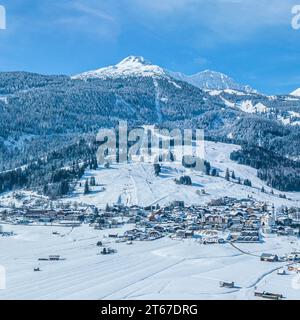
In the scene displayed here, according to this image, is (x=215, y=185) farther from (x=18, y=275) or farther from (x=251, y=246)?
(x=18, y=275)

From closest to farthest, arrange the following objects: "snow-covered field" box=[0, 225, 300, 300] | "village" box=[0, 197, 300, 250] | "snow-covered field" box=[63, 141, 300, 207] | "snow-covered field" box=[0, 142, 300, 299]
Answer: "snow-covered field" box=[0, 225, 300, 300] → "snow-covered field" box=[0, 142, 300, 299] → "village" box=[0, 197, 300, 250] → "snow-covered field" box=[63, 141, 300, 207]

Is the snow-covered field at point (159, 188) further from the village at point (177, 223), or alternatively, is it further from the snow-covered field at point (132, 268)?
the snow-covered field at point (132, 268)

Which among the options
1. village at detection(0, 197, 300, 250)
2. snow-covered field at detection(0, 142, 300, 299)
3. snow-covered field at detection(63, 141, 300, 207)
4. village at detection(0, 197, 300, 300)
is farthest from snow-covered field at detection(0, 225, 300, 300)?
snow-covered field at detection(63, 141, 300, 207)


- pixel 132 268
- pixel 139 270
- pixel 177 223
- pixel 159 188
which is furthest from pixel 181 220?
pixel 139 270

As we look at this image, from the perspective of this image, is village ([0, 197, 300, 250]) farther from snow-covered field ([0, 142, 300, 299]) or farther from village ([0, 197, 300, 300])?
snow-covered field ([0, 142, 300, 299])

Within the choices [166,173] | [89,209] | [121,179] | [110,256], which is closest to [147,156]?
[166,173]
